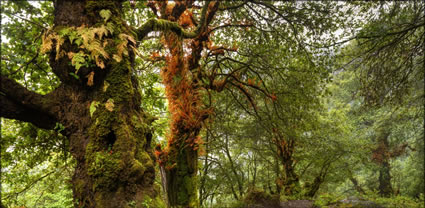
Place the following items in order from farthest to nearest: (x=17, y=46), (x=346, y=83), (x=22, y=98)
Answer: (x=346, y=83) → (x=17, y=46) → (x=22, y=98)

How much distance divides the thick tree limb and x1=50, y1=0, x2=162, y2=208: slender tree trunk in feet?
0.59

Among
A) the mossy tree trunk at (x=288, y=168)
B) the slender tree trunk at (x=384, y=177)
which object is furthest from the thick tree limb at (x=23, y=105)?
the slender tree trunk at (x=384, y=177)

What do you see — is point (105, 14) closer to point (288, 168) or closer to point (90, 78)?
point (90, 78)

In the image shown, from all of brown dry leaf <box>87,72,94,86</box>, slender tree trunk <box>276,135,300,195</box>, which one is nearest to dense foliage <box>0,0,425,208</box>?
brown dry leaf <box>87,72,94,86</box>

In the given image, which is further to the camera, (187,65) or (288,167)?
(288,167)

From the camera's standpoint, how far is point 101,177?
2.35m

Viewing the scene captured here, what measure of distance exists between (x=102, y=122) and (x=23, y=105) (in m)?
0.92

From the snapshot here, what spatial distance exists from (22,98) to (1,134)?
1.60 m

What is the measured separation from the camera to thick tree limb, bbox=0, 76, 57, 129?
2.45 metres

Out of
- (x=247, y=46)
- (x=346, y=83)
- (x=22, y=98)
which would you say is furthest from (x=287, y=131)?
(x=346, y=83)

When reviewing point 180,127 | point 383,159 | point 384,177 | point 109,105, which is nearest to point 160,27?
point 109,105

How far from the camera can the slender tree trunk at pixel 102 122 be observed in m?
2.38

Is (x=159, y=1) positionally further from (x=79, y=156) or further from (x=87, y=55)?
(x=79, y=156)

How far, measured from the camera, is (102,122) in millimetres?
2590
